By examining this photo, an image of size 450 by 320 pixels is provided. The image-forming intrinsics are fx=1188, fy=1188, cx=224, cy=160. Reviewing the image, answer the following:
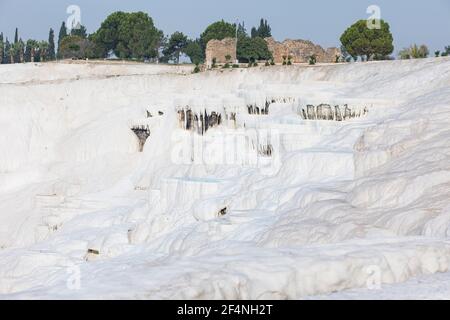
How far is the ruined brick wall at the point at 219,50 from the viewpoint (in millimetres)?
65188

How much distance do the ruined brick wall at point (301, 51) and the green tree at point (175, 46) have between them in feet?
71.9

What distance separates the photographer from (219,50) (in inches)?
2584

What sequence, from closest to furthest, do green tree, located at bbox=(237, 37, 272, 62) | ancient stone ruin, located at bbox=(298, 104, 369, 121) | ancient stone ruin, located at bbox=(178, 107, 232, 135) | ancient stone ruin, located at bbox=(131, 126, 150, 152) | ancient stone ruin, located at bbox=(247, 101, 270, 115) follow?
ancient stone ruin, located at bbox=(298, 104, 369, 121) < ancient stone ruin, located at bbox=(247, 101, 270, 115) < ancient stone ruin, located at bbox=(178, 107, 232, 135) < ancient stone ruin, located at bbox=(131, 126, 150, 152) < green tree, located at bbox=(237, 37, 272, 62)

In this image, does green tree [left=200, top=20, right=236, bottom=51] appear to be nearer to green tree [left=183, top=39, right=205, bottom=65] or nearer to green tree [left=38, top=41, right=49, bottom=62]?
green tree [left=183, top=39, right=205, bottom=65]

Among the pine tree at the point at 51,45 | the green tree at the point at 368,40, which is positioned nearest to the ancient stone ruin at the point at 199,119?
the green tree at the point at 368,40

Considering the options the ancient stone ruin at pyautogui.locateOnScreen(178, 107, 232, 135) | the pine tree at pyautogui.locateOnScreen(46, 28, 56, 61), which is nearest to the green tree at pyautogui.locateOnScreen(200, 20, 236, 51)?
the pine tree at pyautogui.locateOnScreen(46, 28, 56, 61)

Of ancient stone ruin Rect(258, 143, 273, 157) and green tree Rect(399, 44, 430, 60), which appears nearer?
ancient stone ruin Rect(258, 143, 273, 157)

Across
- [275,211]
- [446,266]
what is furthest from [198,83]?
[446,266]

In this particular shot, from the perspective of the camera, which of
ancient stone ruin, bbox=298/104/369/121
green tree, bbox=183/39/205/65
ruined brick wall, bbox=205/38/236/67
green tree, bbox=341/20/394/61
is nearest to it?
ancient stone ruin, bbox=298/104/369/121

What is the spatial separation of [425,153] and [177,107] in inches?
697

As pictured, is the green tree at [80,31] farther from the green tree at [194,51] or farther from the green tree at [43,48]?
the green tree at [194,51]

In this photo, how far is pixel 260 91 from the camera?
41.0 meters

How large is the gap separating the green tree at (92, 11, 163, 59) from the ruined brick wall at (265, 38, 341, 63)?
18697 mm

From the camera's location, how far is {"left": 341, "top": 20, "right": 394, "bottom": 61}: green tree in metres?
60.2
